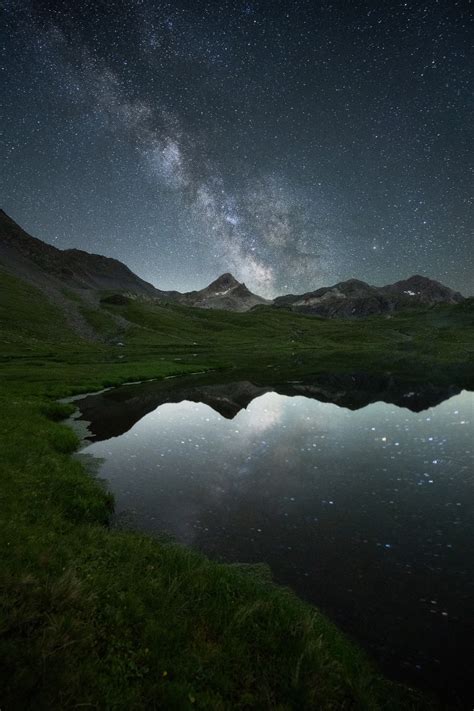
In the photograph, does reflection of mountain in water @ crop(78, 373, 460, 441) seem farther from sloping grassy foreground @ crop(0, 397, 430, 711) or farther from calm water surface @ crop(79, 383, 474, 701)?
sloping grassy foreground @ crop(0, 397, 430, 711)

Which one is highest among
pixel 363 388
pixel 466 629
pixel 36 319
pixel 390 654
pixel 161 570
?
pixel 363 388

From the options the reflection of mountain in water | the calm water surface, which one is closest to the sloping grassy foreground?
the calm water surface

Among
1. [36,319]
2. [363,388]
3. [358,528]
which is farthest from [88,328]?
[358,528]

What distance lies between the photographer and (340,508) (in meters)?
19.2

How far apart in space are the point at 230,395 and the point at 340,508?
3763 centimetres

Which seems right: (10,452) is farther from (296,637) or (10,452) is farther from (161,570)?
(296,637)

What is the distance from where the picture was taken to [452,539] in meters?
16.5

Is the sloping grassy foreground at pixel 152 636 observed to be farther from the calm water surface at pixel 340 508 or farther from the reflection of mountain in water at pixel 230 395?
the reflection of mountain in water at pixel 230 395

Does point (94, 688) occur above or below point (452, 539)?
below

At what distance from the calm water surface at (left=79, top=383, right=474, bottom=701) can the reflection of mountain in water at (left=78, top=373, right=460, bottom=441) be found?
1.13 metres

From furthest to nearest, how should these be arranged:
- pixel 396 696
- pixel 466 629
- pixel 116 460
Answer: pixel 116 460, pixel 466 629, pixel 396 696

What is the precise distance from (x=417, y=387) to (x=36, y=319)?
12950 centimetres

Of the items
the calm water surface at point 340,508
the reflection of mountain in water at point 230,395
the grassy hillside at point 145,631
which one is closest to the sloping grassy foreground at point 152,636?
the grassy hillside at point 145,631

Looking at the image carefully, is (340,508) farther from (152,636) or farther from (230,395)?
(230,395)
